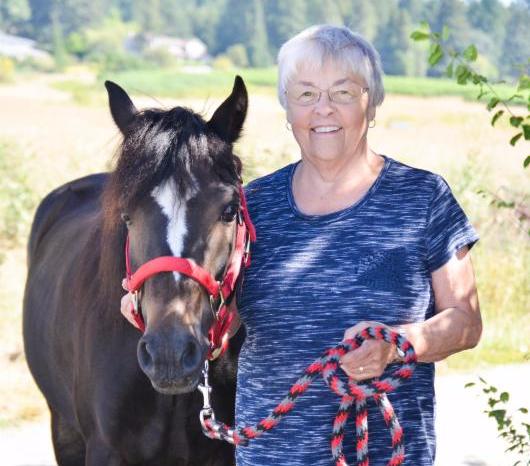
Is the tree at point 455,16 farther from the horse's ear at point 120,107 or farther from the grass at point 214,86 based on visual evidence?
the grass at point 214,86

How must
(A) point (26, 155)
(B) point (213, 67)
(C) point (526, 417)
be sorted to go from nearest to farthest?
1. (C) point (526, 417)
2. (A) point (26, 155)
3. (B) point (213, 67)

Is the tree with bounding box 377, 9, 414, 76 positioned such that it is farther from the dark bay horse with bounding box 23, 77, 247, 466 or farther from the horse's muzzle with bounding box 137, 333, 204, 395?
the horse's muzzle with bounding box 137, 333, 204, 395

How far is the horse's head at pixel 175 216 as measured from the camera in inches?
104

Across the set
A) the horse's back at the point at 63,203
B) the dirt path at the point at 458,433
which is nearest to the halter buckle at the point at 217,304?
the horse's back at the point at 63,203

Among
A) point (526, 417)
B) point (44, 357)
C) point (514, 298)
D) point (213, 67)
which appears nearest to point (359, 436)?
point (44, 357)

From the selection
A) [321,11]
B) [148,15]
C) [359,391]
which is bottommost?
[148,15]

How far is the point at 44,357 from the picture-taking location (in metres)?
4.95

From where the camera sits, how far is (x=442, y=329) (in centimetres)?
259

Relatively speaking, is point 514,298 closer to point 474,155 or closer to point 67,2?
point 474,155

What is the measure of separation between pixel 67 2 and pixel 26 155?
1639 inches

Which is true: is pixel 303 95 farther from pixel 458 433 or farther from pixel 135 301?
pixel 458 433

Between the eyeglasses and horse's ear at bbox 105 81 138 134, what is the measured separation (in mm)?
703

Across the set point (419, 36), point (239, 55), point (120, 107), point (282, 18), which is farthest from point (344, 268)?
point (239, 55)

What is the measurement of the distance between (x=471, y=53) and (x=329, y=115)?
54cm
